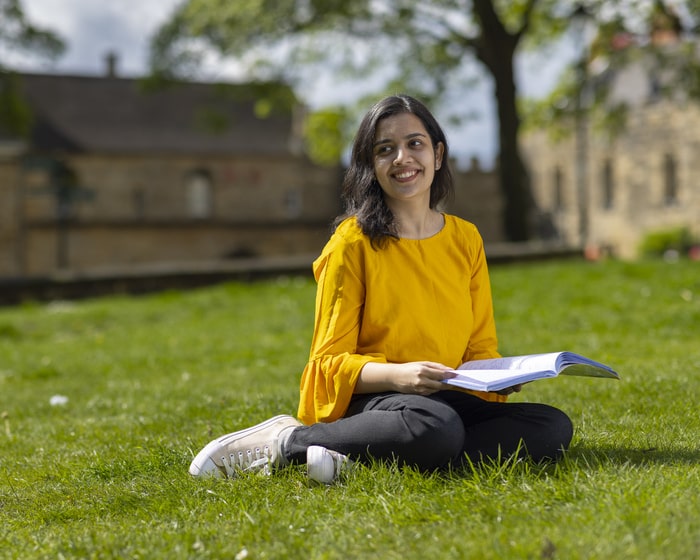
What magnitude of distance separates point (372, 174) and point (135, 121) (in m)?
39.6

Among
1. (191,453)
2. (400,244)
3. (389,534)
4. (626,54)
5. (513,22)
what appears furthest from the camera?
(513,22)

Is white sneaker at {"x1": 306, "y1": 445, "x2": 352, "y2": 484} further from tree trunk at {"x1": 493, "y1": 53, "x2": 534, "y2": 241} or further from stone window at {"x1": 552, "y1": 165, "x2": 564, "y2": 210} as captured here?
stone window at {"x1": 552, "y1": 165, "x2": 564, "y2": 210}

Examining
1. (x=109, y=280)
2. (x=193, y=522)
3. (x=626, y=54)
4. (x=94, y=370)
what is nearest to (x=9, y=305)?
(x=109, y=280)

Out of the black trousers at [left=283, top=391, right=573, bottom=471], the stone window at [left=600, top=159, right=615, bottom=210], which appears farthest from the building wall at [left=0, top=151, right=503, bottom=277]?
the black trousers at [left=283, top=391, right=573, bottom=471]

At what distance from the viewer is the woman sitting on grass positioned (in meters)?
3.41

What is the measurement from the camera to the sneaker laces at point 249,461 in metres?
3.65

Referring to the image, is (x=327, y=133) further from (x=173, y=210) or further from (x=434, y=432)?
(x=434, y=432)

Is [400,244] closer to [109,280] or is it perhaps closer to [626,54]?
[109,280]

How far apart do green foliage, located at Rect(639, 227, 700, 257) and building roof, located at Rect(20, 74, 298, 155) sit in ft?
52.7

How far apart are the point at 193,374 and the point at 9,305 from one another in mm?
10323

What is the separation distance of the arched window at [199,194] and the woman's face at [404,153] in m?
38.5

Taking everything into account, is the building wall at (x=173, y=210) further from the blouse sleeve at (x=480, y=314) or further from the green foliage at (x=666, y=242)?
the blouse sleeve at (x=480, y=314)

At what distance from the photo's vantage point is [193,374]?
7.56m

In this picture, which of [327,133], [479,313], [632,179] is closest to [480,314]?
[479,313]
